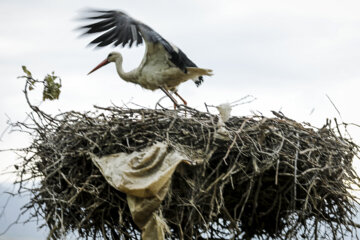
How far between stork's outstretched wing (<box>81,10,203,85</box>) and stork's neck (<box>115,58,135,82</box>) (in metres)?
0.31

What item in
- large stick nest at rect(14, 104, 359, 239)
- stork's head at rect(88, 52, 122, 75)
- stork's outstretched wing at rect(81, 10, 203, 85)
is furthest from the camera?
stork's head at rect(88, 52, 122, 75)

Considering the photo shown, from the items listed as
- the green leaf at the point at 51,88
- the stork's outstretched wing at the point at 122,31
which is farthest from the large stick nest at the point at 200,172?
the stork's outstretched wing at the point at 122,31

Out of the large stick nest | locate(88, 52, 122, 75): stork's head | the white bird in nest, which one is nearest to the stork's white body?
the white bird in nest

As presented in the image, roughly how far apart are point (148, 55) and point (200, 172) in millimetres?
1963

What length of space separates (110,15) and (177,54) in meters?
0.90

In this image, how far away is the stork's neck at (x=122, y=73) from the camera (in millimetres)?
5807

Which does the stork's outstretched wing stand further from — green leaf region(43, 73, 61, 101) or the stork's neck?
green leaf region(43, 73, 61, 101)

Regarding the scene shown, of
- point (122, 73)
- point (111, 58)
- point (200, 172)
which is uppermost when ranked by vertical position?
point (111, 58)

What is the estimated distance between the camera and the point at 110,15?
18.5ft

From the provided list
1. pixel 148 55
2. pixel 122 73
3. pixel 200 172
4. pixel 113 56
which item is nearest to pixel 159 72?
pixel 148 55

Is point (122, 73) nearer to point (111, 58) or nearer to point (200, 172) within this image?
point (111, 58)

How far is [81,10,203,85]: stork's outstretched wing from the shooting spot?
5.32 m

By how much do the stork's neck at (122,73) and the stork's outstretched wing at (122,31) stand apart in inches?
12.3

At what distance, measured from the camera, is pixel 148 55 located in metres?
5.52
